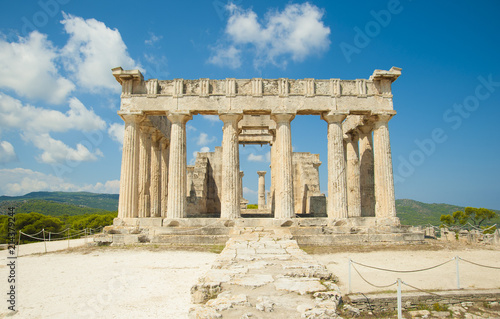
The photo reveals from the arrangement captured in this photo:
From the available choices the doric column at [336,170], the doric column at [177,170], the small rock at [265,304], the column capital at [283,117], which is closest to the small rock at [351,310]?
the small rock at [265,304]

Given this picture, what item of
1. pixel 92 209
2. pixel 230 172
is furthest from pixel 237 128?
pixel 92 209

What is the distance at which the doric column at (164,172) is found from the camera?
73.9 ft

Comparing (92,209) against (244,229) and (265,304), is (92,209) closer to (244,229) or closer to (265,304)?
(244,229)

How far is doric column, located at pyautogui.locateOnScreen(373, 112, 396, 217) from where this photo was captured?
1825 centimetres

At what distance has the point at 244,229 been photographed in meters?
16.6

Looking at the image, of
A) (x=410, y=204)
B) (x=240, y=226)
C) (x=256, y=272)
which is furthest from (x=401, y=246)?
(x=410, y=204)

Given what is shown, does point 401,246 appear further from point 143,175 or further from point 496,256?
point 143,175

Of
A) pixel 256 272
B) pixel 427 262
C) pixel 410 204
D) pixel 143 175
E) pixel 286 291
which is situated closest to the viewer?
pixel 286 291

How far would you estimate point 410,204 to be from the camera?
99.6 meters

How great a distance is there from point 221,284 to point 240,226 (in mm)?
10251

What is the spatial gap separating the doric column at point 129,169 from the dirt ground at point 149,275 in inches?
107

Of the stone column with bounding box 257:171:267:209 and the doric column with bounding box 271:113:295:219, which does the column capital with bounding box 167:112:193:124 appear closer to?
the doric column with bounding box 271:113:295:219

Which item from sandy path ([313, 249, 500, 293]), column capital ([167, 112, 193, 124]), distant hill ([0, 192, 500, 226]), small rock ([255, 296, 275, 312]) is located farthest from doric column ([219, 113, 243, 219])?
distant hill ([0, 192, 500, 226])

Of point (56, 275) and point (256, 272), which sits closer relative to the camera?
point (256, 272)
